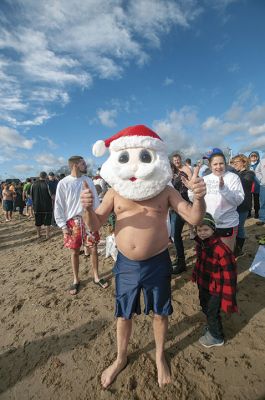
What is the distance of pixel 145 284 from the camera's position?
82.8 inches

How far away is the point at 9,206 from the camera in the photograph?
11859 millimetres

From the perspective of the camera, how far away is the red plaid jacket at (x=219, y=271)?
2332 mm

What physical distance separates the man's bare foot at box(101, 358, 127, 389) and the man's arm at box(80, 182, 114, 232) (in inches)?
54.4

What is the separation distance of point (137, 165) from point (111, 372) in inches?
78.8

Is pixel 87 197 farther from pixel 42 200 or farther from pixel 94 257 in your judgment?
pixel 42 200

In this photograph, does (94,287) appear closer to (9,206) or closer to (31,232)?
(31,232)

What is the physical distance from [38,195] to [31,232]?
87.0 inches

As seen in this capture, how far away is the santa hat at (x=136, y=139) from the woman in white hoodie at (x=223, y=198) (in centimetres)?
139

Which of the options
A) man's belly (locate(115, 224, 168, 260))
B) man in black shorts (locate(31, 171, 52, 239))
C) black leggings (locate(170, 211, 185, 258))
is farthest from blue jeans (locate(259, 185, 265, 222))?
A: man in black shorts (locate(31, 171, 52, 239))

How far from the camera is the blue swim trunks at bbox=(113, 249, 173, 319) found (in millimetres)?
2088

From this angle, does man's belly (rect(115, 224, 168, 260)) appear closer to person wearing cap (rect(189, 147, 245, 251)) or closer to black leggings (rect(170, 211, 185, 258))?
person wearing cap (rect(189, 147, 245, 251))

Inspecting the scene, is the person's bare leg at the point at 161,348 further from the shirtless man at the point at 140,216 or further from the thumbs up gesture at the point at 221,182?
the thumbs up gesture at the point at 221,182

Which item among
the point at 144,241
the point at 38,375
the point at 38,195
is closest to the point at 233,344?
the point at 144,241

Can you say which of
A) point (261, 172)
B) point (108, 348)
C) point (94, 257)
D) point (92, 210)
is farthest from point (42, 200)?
point (261, 172)
